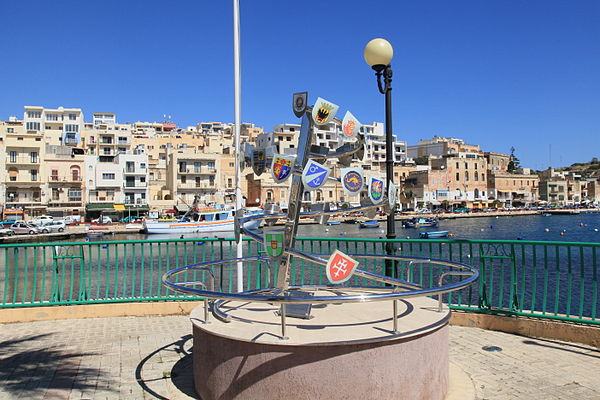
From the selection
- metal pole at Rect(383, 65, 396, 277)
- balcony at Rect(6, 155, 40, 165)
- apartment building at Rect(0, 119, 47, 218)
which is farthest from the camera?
balcony at Rect(6, 155, 40, 165)

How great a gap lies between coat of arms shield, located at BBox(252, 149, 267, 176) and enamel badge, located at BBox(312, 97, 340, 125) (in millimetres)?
900

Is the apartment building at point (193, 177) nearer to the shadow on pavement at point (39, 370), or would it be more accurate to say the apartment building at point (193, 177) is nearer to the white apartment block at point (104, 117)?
the white apartment block at point (104, 117)

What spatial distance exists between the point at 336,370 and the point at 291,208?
192 cm

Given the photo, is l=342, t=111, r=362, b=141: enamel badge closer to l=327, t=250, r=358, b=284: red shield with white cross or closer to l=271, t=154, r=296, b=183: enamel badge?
l=271, t=154, r=296, b=183: enamel badge

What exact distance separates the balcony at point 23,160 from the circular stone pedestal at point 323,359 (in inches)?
2751

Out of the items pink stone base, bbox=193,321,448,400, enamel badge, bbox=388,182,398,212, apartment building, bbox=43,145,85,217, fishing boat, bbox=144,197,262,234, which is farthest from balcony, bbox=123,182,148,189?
pink stone base, bbox=193,321,448,400

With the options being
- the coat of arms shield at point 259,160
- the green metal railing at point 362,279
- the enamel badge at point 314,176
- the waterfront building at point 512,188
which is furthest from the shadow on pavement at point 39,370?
the waterfront building at point 512,188

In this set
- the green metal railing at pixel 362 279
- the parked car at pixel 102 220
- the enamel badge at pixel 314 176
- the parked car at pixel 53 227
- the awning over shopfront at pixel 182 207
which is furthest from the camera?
the awning over shopfront at pixel 182 207

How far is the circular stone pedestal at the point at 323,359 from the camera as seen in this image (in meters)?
4.04

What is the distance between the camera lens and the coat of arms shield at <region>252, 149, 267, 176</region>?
5.59 meters

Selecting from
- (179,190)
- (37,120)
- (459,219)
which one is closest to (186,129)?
(37,120)

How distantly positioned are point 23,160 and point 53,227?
15.2 metres

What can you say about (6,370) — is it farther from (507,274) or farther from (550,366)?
(507,274)

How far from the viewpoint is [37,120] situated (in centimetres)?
9444
